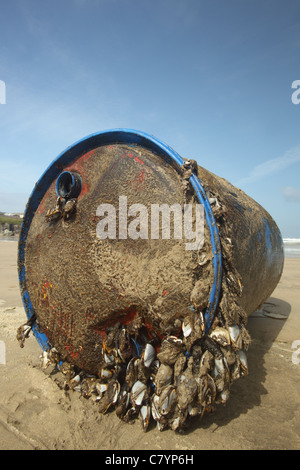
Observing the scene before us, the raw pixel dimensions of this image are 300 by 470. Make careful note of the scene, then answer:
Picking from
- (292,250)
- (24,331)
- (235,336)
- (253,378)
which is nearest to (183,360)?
(235,336)

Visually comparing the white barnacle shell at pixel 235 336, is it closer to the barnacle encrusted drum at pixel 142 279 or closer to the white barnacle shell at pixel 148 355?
the barnacle encrusted drum at pixel 142 279

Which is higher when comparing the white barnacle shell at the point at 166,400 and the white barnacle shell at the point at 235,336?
the white barnacle shell at the point at 235,336

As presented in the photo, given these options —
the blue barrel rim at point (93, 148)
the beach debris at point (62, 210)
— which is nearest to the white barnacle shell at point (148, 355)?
the blue barrel rim at point (93, 148)

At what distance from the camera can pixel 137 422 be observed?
1918mm

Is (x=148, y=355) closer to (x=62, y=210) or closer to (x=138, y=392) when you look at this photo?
(x=138, y=392)

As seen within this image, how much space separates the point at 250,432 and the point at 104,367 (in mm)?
981

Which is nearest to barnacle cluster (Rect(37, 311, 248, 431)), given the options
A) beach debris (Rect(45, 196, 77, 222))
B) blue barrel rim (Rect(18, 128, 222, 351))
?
blue barrel rim (Rect(18, 128, 222, 351))

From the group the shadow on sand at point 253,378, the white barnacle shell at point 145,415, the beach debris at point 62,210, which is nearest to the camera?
the white barnacle shell at point 145,415

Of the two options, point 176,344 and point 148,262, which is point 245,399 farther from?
point 148,262

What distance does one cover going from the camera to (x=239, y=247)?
2230 millimetres

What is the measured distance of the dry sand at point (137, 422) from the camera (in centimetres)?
177

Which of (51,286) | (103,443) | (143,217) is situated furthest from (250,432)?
(51,286)

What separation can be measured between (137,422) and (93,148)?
6.29 ft

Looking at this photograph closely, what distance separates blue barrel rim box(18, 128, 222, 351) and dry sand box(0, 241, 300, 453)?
421 mm
